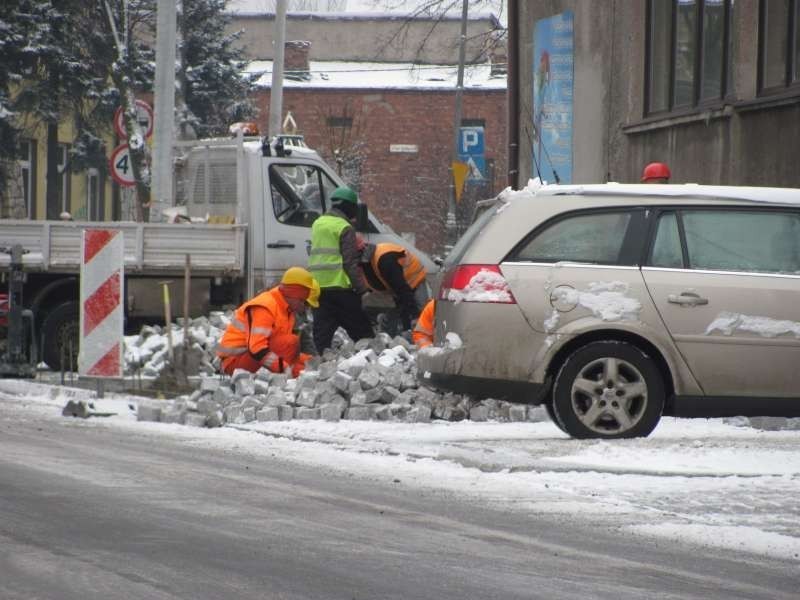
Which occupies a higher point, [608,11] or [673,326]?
[608,11]

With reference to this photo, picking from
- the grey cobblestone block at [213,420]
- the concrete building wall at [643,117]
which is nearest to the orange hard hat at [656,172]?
the concrete building wall at [643,117]

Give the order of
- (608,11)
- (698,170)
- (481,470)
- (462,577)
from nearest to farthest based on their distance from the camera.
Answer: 1. (462,577)
2. (481,470)
3. (698,170)
4. (608,11)

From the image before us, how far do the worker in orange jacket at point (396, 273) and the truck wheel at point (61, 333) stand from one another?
294 centimetres

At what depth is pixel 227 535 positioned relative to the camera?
747 centimetres

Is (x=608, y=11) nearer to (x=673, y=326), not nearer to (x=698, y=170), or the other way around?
(x=698, y=170)

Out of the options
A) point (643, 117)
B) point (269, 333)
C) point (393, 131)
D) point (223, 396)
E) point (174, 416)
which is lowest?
point (174, 416)

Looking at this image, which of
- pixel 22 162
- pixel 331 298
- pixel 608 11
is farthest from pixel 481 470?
pixel 22 162

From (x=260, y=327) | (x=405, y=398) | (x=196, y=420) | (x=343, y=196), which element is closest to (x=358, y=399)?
(x=405, y=398)

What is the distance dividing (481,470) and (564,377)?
1277 mm

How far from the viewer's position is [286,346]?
1445 cm

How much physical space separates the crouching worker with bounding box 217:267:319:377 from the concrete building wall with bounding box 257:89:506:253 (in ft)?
149

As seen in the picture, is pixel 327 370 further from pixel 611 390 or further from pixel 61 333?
pixel 61 333

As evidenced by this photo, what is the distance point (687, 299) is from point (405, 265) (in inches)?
255

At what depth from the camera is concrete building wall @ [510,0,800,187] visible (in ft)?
56.0
